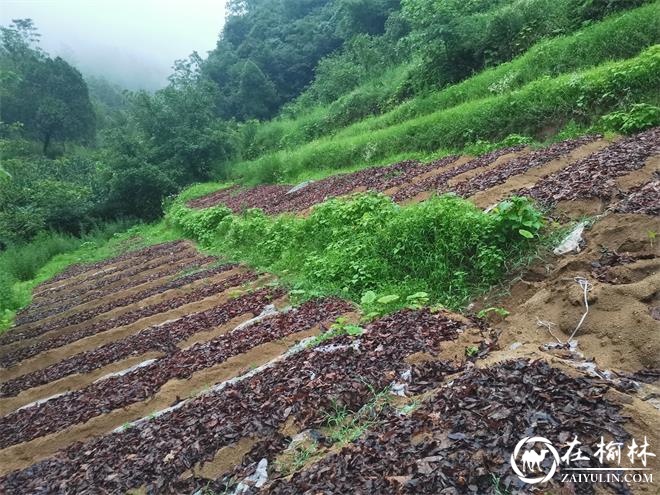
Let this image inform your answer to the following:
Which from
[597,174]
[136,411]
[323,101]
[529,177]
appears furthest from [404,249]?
[323,101]

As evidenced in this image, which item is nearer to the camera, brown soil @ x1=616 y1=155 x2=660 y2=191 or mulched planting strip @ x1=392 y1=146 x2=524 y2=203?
brown soil @ x1=616 y1=155 x2=660 y2=191

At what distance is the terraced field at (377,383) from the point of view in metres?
2.73

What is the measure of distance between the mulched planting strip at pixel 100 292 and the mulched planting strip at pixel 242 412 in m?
7.21

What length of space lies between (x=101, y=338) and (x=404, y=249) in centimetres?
571

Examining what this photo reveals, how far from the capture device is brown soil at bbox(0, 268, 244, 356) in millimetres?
8992

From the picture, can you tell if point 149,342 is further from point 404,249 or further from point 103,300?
point 103,300

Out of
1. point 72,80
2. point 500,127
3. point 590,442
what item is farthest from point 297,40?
point 590,442

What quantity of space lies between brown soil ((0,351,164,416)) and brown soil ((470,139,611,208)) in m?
5.46

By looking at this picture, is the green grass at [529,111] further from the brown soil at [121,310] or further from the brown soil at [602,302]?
the brown soil at [121,310]

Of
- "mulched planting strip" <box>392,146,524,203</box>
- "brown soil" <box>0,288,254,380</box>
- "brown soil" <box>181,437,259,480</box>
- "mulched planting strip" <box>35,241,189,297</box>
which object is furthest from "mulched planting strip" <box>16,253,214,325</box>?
"brown soil" <box>181,437,259,480</box>

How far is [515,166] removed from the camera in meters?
7.95

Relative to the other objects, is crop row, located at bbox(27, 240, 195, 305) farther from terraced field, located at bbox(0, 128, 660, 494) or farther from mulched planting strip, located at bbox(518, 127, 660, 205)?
mulched planting strip, located at bbox(518, 127, 660, 205)

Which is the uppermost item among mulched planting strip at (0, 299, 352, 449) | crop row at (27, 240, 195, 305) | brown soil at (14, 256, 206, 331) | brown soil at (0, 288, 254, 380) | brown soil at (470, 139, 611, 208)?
brown soil at (470, 139, 611, 208)

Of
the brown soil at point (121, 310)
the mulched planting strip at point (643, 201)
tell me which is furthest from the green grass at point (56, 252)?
the mulched planting strip at point (643, 201)
